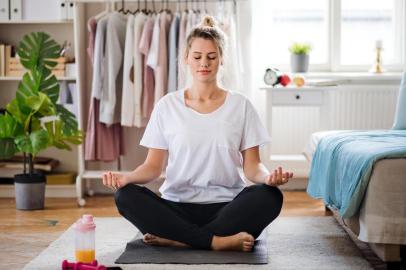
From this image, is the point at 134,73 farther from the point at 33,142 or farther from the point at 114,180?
the point at 114,180

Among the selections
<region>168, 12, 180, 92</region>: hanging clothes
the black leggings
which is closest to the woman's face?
the black leggings

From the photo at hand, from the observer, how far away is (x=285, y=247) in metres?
3.13

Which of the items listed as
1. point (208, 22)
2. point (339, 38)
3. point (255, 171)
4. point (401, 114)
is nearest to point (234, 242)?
point (255, 171)

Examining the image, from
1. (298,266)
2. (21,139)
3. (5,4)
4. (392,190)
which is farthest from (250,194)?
(5,4)

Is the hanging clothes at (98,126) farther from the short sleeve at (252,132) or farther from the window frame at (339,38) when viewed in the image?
the short sleeve at (252,132)

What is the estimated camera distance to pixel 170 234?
289 centimetres

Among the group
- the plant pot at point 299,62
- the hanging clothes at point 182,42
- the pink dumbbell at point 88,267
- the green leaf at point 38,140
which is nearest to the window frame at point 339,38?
the plant pot at point 299,62

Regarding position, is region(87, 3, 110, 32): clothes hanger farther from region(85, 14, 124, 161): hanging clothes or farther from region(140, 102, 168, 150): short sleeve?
region(140, 102, 168, 150): short sleeve

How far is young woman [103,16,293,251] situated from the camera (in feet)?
9.39

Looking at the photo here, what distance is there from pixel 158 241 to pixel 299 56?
2.35 m

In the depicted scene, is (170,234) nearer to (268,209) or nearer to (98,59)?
(268,209)

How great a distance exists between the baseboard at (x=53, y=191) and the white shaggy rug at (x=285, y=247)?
1002 millimetres

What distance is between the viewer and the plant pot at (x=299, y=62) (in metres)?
4.95

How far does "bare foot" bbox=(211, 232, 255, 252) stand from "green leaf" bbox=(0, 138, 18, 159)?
1868 mm
